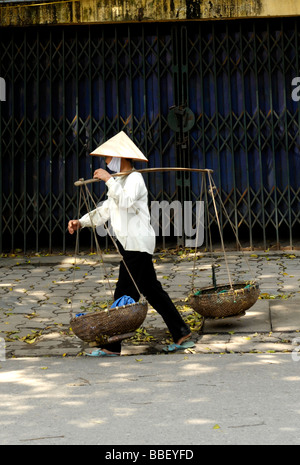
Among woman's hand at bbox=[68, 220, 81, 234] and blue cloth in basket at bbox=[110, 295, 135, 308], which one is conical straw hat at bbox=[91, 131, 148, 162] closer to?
woman's hand at bbox=[68, 220, 81, 234]

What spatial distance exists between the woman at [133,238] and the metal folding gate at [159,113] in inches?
199

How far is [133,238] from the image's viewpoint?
21.9 ft

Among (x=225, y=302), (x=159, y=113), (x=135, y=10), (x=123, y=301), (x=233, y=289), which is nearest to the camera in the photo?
(x=123, y=301)

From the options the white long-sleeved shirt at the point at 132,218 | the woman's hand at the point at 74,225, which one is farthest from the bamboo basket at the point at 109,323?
the woman's hand at the point at 74,225

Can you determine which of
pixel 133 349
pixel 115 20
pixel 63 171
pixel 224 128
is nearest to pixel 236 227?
pixel 224 128

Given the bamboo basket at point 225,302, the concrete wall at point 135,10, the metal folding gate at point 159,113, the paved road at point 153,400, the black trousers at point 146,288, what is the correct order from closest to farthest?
the paved road at point 153,400
the black trousers at point 146,288
the bamboo basket at point 225,302
the concrete wall at point 135,10
the metal folding gate at point 159,113

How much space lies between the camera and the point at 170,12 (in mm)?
11539

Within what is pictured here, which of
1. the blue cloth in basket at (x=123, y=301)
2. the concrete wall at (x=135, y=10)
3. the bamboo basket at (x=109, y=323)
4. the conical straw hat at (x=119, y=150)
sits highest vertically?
the concrete wall at (x=135, y=10)

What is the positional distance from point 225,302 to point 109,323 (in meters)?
1.22

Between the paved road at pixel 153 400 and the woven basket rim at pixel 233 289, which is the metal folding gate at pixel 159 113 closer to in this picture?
the woven basket rim at pixel 233 289

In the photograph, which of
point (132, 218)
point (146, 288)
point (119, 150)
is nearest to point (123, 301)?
point (146, 288)

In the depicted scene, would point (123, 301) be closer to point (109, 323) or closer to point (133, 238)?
point (109, 323)

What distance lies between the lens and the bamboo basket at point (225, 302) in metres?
7.12

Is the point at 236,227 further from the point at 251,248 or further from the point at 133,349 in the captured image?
the point at 133,349
